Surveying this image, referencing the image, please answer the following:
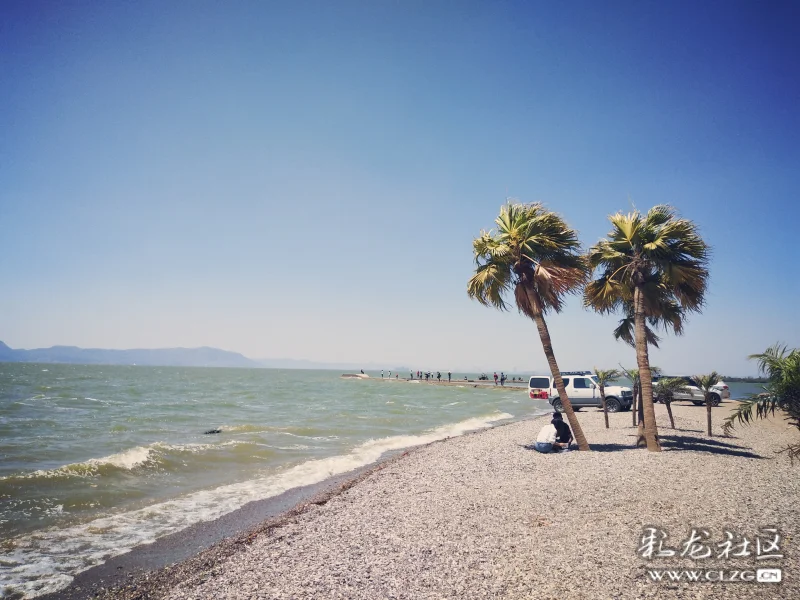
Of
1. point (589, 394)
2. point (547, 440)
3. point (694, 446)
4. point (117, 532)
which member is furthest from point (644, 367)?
point (589, 394)

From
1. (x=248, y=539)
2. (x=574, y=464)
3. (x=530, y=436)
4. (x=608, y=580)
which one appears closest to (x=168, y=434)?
(x=248, y=539)

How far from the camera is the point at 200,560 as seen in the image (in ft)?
22.9

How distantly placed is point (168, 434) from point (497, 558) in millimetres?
21703

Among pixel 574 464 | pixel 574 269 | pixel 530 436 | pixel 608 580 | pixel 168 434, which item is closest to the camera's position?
pixel 608 580

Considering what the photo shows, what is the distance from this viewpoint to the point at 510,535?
21.5 feet

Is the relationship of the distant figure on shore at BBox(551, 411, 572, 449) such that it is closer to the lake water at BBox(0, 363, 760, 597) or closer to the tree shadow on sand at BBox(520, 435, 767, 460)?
the tree shadow on sand at BBox(520, 435, 767, 460)

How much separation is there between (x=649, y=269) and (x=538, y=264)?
344 cm

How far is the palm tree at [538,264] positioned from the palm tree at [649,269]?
1.09 meters

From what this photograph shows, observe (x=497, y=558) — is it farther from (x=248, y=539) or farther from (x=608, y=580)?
(x=248, y=539)

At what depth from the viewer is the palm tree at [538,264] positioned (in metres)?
13.3

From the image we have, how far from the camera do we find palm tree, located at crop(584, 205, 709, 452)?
1217cm

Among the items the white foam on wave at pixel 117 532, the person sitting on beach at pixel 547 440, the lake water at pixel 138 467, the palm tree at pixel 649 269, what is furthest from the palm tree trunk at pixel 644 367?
the white foam on wave at pixel 117 532

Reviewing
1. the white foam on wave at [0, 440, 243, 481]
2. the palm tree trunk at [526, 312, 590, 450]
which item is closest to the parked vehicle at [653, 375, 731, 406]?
the palm tree trunk at [526, 312, 590, 450]

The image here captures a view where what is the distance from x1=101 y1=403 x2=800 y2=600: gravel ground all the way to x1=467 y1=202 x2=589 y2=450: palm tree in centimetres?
442
